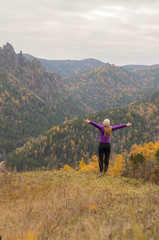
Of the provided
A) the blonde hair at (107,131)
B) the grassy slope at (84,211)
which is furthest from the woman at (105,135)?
the grassy slope at (84,211)

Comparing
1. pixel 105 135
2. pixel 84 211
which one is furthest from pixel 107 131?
pixel 84 211

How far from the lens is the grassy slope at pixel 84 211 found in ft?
11.0

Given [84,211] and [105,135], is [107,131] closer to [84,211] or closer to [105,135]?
[105,135]

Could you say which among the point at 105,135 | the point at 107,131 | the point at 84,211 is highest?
the point at 107,131

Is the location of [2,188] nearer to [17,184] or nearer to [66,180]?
[17,184]

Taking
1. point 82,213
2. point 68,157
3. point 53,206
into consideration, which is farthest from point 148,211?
point 68,157

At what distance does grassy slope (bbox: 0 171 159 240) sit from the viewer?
11.0 feet

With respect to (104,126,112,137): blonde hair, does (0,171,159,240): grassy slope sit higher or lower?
lower

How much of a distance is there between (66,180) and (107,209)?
579 cm

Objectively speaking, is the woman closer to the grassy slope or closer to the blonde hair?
the blonde hair

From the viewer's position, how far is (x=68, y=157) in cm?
18488

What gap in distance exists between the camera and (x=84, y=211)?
231 inches

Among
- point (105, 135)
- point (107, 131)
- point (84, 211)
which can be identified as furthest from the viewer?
point (105, 135)

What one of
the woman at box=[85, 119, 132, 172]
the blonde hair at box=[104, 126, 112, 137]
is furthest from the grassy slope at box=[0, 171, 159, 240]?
the blonde hair at box=[104, 126, 112, 137]
